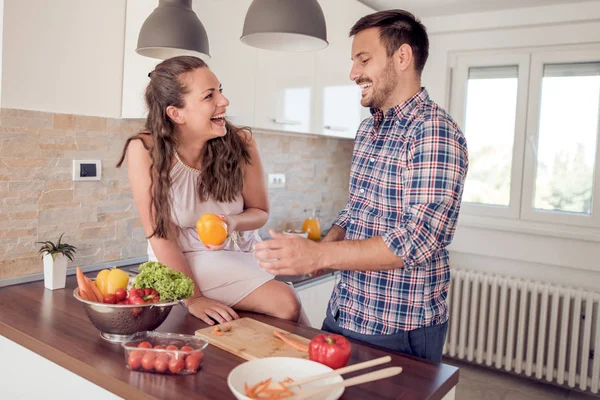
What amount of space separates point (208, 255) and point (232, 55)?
98cm

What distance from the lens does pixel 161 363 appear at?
4.07 ft

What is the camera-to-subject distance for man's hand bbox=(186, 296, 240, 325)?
1651 millimetres

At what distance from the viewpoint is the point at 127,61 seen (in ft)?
7.55

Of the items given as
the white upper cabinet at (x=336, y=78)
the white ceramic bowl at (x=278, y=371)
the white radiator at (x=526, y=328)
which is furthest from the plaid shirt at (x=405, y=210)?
the white radiator at (x=526, y=328)

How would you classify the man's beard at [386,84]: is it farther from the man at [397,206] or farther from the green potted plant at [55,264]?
the green potted plant at [55,264]

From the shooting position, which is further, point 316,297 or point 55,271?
point 316,297

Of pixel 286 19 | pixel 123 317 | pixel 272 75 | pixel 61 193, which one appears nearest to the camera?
pixel 123 317

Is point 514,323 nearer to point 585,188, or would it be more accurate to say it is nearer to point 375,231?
point 585,188

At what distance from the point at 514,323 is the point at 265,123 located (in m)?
2.23

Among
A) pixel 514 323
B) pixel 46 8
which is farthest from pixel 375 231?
pixel 514 323

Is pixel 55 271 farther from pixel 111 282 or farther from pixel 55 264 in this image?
pixel 111 282

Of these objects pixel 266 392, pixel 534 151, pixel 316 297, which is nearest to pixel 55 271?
pixel 266 392

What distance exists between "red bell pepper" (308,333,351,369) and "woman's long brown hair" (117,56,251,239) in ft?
2.31

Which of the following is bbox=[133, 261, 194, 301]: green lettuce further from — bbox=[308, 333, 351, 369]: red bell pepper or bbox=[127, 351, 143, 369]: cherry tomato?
bbox=[308, 333, 351, 369]: red bell pepper
